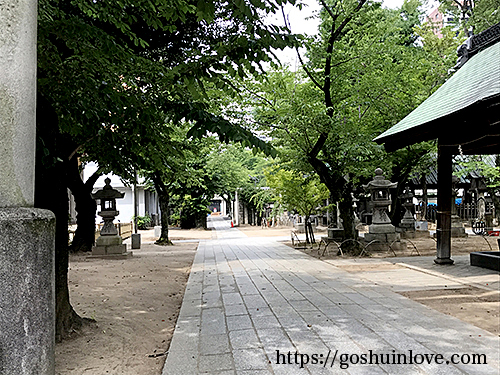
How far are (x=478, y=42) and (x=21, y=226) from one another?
11490mm

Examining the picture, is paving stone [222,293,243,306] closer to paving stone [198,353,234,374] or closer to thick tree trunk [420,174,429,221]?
paving stone [198,353,234,374]

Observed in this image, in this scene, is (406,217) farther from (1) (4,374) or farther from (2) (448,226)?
(1) (4,374)

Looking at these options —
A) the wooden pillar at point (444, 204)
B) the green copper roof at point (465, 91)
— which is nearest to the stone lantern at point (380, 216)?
the wooden pillar at point (444, 204)

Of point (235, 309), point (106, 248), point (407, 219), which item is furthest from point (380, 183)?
point (106, 248)

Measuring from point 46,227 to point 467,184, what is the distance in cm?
3421

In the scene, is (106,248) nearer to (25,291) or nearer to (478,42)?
(478,42)

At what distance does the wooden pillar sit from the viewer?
32.0 ft

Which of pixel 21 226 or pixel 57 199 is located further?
pixel 57 199

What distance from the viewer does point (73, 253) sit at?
14688 mm

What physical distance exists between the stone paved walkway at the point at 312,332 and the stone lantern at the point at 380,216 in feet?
19.1

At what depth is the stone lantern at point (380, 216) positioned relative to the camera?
1384cm

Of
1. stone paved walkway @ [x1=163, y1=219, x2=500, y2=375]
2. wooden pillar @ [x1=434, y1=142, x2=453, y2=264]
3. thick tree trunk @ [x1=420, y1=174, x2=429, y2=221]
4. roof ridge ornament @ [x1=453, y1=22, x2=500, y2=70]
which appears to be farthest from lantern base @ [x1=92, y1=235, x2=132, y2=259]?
thick tree trunk @ [x1=420, y1=174, x2=429, y2=221]

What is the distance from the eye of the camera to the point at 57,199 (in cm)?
472

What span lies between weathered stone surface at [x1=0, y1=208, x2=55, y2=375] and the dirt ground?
9.25 feet
